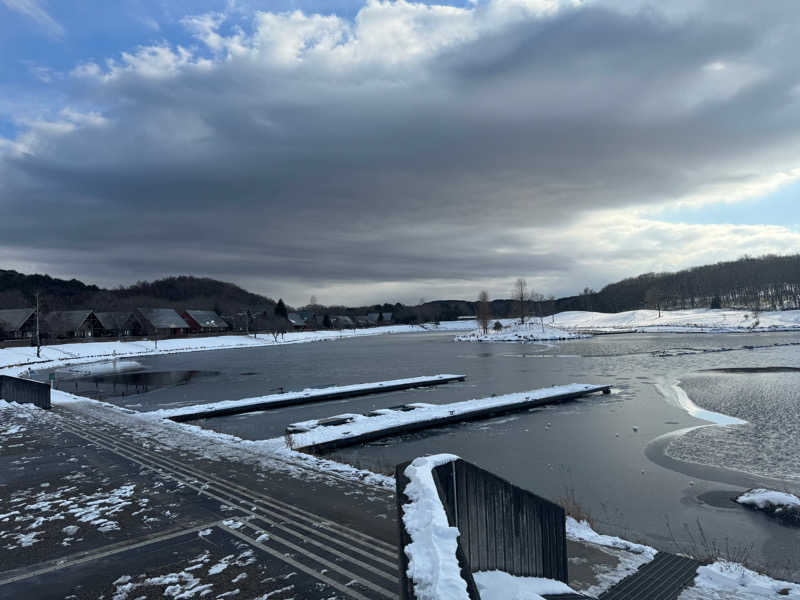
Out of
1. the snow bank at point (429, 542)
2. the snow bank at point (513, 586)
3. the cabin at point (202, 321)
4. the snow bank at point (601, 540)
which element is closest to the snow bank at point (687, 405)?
the snow bank at point (601, 540)

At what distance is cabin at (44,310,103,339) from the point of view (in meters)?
81.4

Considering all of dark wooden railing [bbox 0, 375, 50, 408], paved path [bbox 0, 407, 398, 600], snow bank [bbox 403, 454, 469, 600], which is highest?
snow bank [bbox 403, 454, 469, 600]

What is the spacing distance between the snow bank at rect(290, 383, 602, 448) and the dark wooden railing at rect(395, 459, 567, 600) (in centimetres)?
975

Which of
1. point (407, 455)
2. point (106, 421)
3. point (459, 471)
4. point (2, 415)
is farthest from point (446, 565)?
point (2, 415)

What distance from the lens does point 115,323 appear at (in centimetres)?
9600

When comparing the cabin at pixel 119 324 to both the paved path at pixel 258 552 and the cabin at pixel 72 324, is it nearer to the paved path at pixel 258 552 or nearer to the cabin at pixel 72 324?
the cabin at pixel 72 324

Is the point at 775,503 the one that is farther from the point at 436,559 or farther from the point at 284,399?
the point at 284,399

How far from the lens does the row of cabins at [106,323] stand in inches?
3140

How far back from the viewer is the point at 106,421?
1852 cm

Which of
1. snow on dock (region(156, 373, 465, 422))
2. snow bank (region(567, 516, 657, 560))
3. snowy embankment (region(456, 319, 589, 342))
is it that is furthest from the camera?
snowy embankment (region(456, 319, 589, 342))

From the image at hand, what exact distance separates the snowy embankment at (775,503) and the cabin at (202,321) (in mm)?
112482

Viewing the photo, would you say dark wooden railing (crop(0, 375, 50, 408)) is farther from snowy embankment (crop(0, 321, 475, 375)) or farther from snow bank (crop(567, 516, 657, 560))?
snow bank (crop(567, 516, 657, 560))

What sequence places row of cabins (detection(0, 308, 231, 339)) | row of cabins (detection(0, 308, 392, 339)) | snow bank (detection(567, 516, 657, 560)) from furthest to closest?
1. row of cabins (detection(0, 308, 392, 339))
2. row of cabins (detection(0, 308, 231, 339))
3. snow bank (detection(567, 516, 657, 560))

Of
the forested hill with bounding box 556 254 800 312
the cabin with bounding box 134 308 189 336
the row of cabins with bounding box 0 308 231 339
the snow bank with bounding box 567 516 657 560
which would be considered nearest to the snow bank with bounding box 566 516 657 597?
the snow bank with bounding box 567 516 657 560
